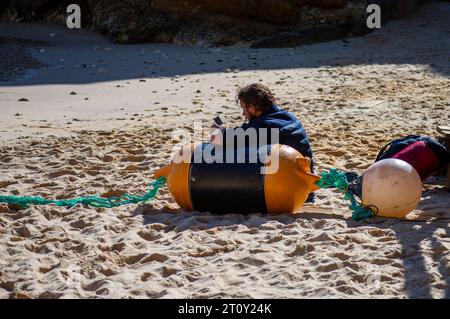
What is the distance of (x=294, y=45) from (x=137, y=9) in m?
3.45

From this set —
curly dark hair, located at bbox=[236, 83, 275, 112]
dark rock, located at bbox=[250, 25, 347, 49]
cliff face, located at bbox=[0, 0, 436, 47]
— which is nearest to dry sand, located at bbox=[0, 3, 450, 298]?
dark rock, located at bbox=[250, 25, 347, 49]

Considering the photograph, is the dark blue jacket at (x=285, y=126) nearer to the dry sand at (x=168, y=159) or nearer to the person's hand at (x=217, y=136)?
the person's hand at (x=217, y=136)

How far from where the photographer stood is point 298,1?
15.5 meters

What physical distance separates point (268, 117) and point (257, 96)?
16cm

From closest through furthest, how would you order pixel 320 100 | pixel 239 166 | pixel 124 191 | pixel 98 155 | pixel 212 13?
pixel 239 166, pixel 124 191, pixel 98 155, pixel 320 100, pixel 212 13

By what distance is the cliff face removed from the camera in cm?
1459

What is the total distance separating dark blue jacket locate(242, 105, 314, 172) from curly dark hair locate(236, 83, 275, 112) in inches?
1.9

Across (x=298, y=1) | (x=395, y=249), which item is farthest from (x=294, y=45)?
(x=395, y=249)

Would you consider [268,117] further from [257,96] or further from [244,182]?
[244,182]

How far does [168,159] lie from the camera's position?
695cm

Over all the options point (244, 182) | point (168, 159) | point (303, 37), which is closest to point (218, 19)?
point (303, 37)

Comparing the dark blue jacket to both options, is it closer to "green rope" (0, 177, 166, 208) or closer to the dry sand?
the dry sand

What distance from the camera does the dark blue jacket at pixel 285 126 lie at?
5.39m
